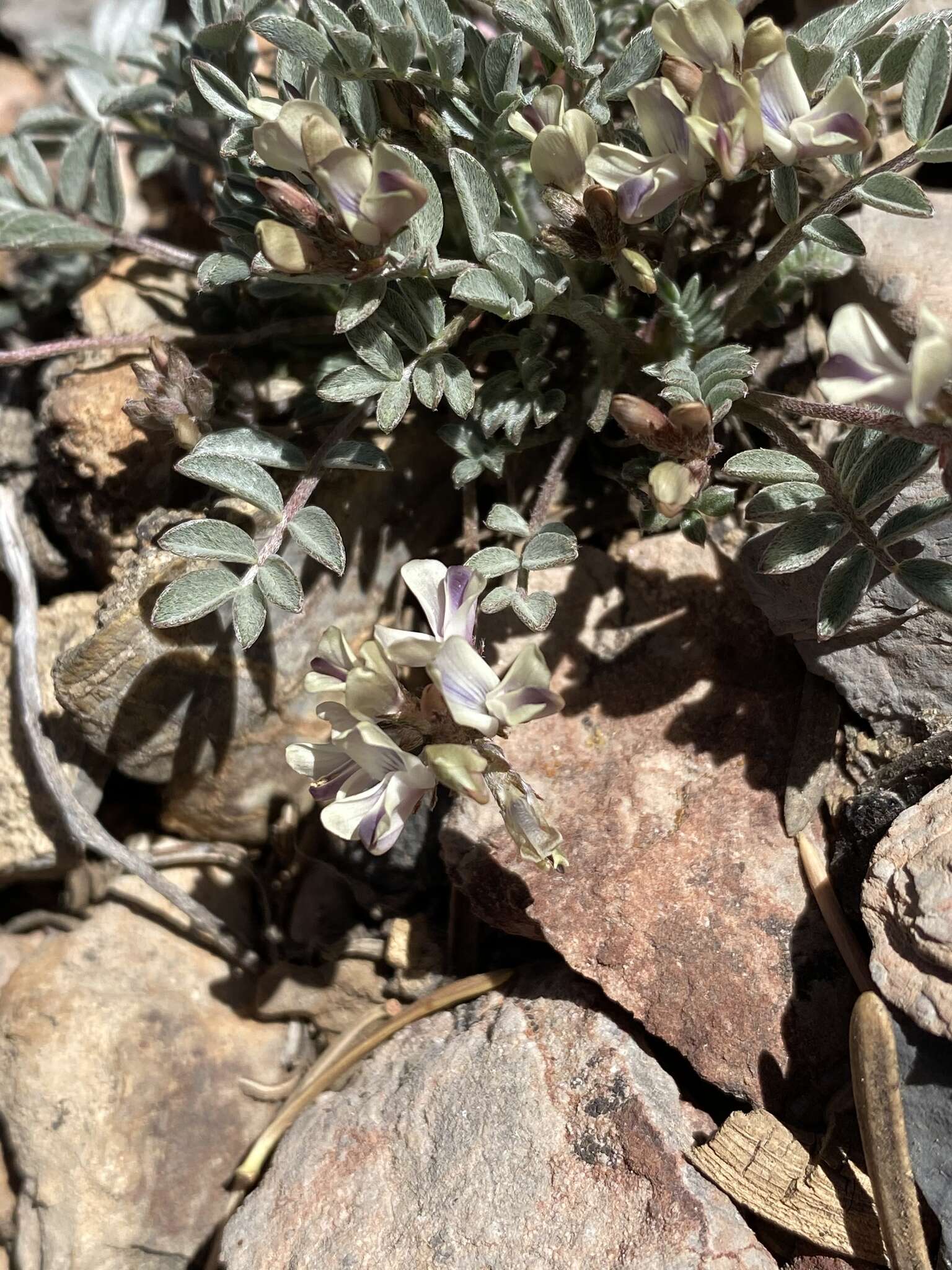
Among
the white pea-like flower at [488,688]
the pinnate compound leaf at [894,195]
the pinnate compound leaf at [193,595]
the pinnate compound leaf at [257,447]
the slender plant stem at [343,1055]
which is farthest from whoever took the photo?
the slender plant stem at [343,1055]

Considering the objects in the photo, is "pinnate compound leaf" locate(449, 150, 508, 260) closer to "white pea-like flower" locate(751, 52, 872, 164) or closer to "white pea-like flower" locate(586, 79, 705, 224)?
"white pea-like flower" locate(586, 79, 705, 224)

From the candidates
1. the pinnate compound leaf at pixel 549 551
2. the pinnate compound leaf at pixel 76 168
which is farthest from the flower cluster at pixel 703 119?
the pinnate compound leaf at pixel 76 168

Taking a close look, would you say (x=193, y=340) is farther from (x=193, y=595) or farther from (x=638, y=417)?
(x=638, y=417)

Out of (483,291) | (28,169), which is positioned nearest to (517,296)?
(483,291)

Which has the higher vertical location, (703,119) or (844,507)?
(703,119)

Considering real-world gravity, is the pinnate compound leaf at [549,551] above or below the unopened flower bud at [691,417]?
below

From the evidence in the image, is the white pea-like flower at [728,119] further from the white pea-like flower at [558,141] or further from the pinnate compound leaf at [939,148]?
the pinnate compound leaf at [939,148]

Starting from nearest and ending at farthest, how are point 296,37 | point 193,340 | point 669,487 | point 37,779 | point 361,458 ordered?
1. point 669,487
2. point 296,37
3. point 361,458
4. point 193,340
5. point 37,779

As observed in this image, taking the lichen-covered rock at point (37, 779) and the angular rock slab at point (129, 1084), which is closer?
the angular rock slab at point (129, 1084)
